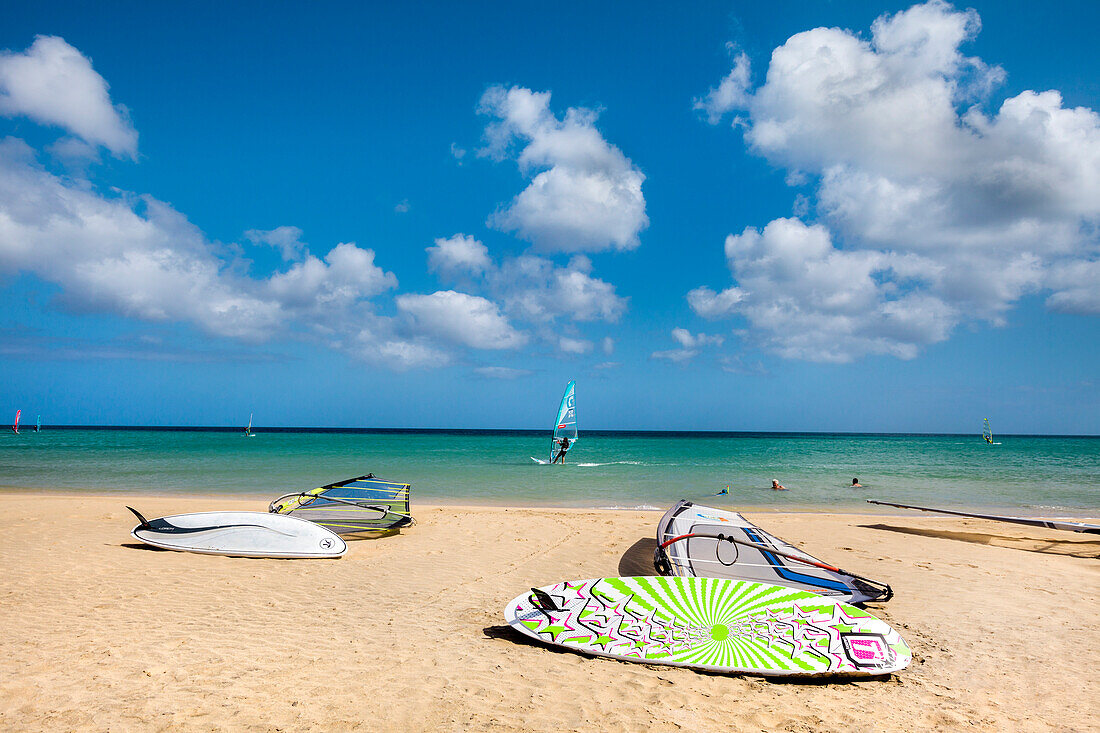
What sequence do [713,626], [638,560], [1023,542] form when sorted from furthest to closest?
[1023,542] → [638,560] → [713,626]

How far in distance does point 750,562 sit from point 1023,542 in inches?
307

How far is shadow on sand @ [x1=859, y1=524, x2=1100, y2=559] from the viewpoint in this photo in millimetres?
9375

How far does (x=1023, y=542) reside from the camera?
1020 cm

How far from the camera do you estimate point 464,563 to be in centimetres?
786

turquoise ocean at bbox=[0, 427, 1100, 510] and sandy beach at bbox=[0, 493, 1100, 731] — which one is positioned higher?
sandy beach at bbox=[0, 493, 1100, 731]

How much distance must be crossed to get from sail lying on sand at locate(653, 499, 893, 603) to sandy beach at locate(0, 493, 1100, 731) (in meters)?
0.48

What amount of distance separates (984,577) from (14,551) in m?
13.9

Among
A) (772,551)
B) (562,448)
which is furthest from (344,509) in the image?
(562,448)

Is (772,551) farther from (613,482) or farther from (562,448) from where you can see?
(562,448)

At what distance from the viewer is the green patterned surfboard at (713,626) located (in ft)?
14.2

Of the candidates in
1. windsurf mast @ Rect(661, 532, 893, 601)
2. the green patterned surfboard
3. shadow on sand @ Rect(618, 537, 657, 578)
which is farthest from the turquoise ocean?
the green patterned surfboard

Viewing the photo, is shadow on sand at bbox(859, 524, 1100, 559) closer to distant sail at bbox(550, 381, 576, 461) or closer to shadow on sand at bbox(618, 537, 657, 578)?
shadow on sand at bbox(618, 537, 657, 578)

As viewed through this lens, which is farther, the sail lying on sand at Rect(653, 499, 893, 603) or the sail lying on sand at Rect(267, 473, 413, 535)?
the sail lying on sand at Rect(267, 473, 413, 535)

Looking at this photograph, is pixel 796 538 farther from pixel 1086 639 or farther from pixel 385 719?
pixel 385 719
